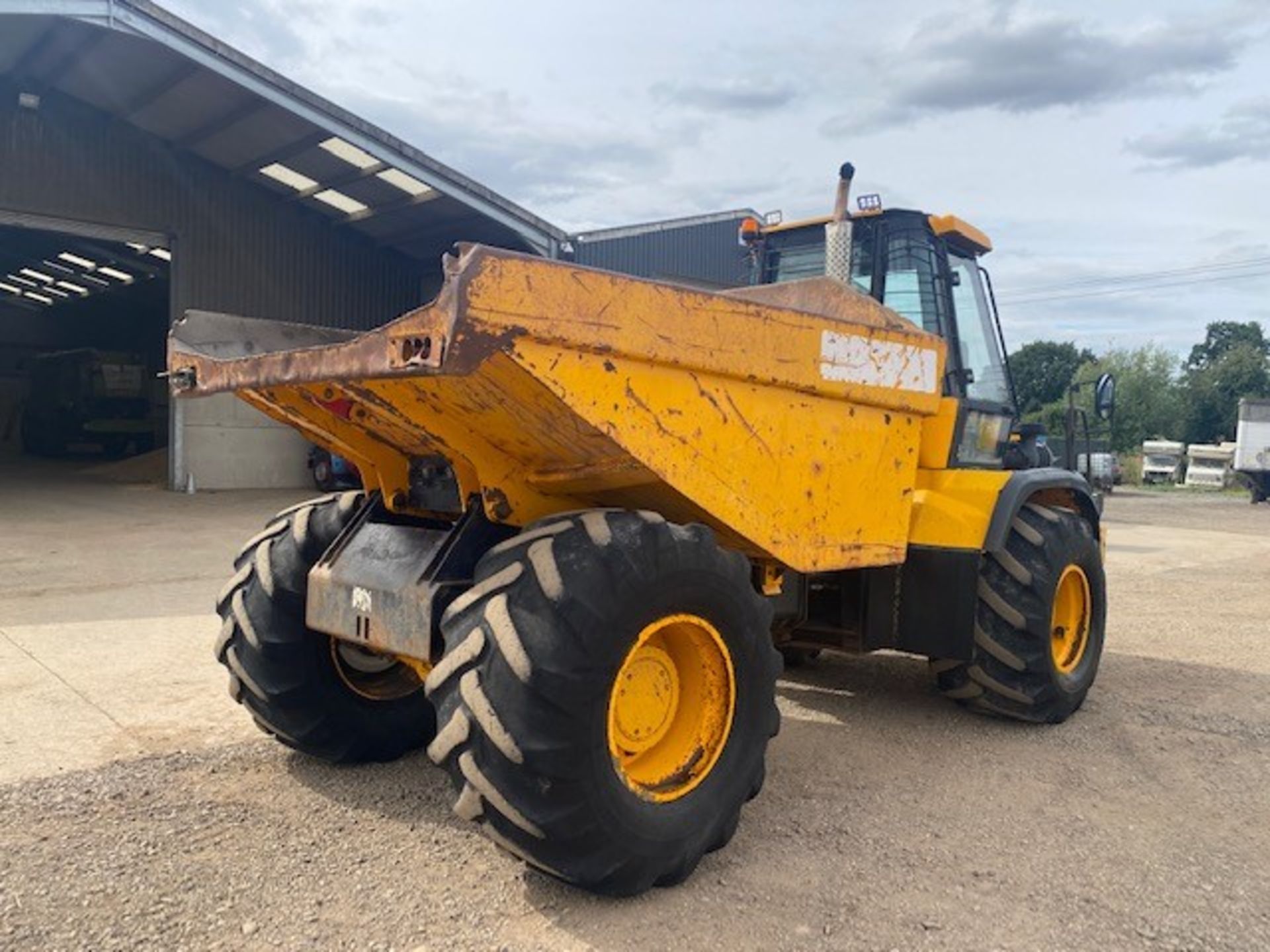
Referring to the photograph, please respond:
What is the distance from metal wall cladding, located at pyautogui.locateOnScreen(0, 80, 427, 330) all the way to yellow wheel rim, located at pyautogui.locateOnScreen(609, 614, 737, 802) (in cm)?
1538

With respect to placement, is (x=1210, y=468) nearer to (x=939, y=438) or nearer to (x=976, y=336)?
(x=976, y=336)

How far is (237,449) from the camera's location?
1805 centimetres

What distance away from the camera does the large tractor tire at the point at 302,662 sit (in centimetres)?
391

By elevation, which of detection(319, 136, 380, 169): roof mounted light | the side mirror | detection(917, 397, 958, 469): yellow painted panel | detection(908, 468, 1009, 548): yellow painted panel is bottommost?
detection(908, 468, 1009, 548): yellow painted panel

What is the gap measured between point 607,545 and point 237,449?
16.5 metres

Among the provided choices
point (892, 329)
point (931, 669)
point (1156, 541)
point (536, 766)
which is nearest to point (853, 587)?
point (931, 669)

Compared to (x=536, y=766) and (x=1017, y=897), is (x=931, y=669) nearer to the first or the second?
(x=1017, y=897)

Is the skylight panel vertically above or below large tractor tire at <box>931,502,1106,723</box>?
above

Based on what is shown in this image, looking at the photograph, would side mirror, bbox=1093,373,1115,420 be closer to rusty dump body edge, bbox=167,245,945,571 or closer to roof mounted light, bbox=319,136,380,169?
rusty dump body edge, bbox=167,245,945,571

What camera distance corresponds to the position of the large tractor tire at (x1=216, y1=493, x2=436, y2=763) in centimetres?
391

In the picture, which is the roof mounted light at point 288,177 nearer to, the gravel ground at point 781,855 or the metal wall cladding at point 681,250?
the metal wall cladding at point 681,250

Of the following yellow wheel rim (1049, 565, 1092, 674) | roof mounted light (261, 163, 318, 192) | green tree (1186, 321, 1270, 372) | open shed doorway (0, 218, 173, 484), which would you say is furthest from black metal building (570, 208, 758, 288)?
green tree (1186, 321, 1270, 372)

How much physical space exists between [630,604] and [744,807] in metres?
1.26

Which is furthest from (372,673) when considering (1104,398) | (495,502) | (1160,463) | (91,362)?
(1160,463)
